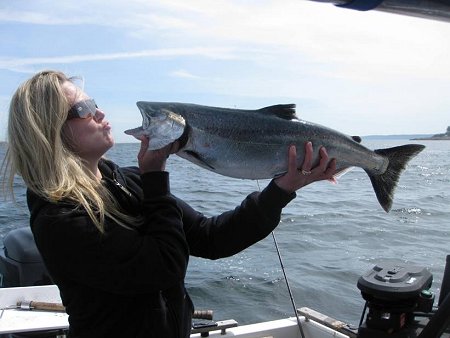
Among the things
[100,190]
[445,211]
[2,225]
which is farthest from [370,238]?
[100,190]

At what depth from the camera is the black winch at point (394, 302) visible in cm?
329

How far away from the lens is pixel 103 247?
78.0 inches

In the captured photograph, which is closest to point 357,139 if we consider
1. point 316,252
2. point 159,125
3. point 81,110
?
point 159,125

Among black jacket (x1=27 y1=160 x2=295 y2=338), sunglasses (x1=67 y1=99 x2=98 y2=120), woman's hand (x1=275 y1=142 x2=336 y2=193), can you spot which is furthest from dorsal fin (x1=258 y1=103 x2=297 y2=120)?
sunglasses (x1=67 y1=99 x2=98 y2=120)

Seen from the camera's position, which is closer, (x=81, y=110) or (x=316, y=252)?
(x=81, y=110)

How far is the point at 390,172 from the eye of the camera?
2.87m

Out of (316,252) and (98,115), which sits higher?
(98,115)

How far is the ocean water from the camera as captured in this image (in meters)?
8.48

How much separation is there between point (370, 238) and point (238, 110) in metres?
10.8

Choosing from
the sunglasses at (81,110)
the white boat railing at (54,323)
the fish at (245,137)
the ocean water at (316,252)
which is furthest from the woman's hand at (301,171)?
the white boat railing at (54,323)

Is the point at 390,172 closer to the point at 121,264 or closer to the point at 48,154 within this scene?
the point at 121,264

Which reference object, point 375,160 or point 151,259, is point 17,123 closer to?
point 151,259

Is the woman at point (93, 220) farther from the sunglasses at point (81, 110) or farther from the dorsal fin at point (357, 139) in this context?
the dorsal fin at point (357, 139)

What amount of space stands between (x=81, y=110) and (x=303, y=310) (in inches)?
135
